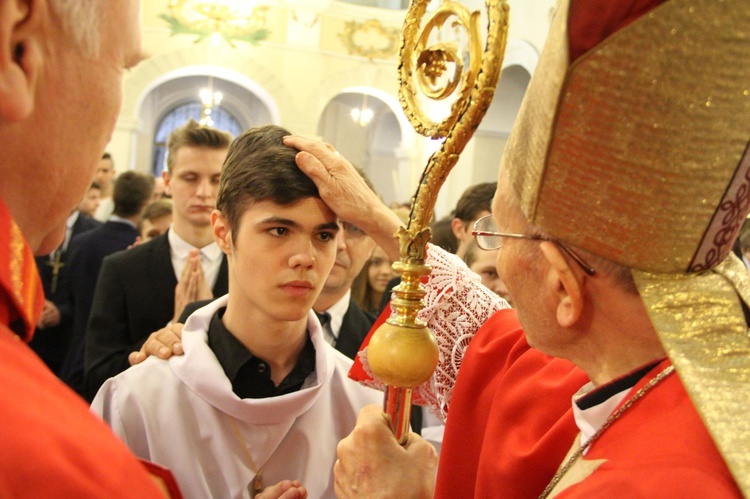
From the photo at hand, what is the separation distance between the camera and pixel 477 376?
70.6 inches

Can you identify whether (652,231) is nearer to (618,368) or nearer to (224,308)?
(618,368)

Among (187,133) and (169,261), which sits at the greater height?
(187,133)

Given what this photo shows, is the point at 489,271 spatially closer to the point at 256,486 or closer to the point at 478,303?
the point at 478,303

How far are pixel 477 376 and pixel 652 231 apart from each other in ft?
2.49

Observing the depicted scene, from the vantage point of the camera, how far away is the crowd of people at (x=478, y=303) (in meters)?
0.86

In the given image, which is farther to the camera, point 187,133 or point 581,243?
point 187,133

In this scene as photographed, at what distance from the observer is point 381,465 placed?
4.68 feet

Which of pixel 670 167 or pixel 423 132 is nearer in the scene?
pixel 670 167

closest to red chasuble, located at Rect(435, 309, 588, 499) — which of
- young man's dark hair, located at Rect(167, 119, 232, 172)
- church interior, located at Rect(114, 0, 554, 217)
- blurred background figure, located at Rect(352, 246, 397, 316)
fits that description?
young man's dark hair, located at Rect(167, 119, 232, 172)

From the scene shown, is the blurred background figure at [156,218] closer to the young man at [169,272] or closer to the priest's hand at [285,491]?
the young man at [169,272]

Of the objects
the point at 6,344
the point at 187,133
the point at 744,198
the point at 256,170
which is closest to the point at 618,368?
the point at 744,198

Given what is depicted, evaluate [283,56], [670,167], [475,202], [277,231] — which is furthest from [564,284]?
[283,56]

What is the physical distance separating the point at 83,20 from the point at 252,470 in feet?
4.08

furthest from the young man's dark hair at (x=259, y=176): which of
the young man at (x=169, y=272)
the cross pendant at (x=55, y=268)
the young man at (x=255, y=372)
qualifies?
the cross pendant at (x=55, y=268)
